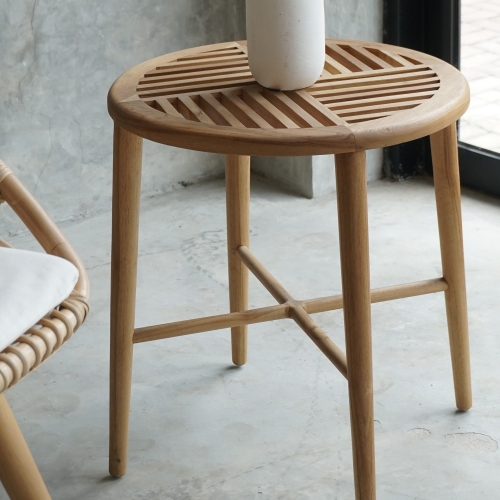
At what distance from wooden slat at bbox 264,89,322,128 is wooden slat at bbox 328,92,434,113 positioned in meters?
0.05

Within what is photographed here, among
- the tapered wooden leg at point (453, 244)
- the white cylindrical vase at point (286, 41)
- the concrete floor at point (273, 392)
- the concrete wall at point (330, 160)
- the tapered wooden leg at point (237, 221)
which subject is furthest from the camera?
the concrete wall at point (330, 160)

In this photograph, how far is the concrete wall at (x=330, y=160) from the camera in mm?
2453

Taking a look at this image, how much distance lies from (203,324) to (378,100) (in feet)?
1.53

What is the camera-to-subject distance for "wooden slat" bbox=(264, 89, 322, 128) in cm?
111

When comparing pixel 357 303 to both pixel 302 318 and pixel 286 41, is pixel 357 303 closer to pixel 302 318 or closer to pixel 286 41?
pixel 302 318

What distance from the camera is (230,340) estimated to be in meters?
1.85

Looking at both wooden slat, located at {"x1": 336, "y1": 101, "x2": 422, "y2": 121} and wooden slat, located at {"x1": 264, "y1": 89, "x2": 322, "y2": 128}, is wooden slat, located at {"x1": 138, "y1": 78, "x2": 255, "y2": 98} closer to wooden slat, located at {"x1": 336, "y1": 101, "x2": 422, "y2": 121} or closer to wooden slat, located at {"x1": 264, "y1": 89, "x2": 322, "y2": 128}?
wooden slat, located at {"x1": 264, "y1": 89, "x2": 322, "y2": 128}

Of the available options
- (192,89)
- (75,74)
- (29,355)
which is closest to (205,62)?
(192,89)

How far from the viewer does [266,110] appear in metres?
1.16

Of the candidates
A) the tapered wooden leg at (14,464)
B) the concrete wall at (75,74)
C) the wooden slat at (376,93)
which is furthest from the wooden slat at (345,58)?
the concrete wall at (75,74)

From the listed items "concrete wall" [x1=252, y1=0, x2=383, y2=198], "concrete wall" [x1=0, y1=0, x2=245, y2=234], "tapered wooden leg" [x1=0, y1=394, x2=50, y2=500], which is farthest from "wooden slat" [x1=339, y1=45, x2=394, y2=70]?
"concrete wall" [x1=0, y1=0, x2=245, y2=234]

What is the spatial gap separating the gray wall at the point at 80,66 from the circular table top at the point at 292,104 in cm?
103

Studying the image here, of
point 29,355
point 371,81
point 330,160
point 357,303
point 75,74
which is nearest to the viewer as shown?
point 29,355

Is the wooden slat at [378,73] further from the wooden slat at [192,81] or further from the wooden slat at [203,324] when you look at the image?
the wooden slat at [203,324]
